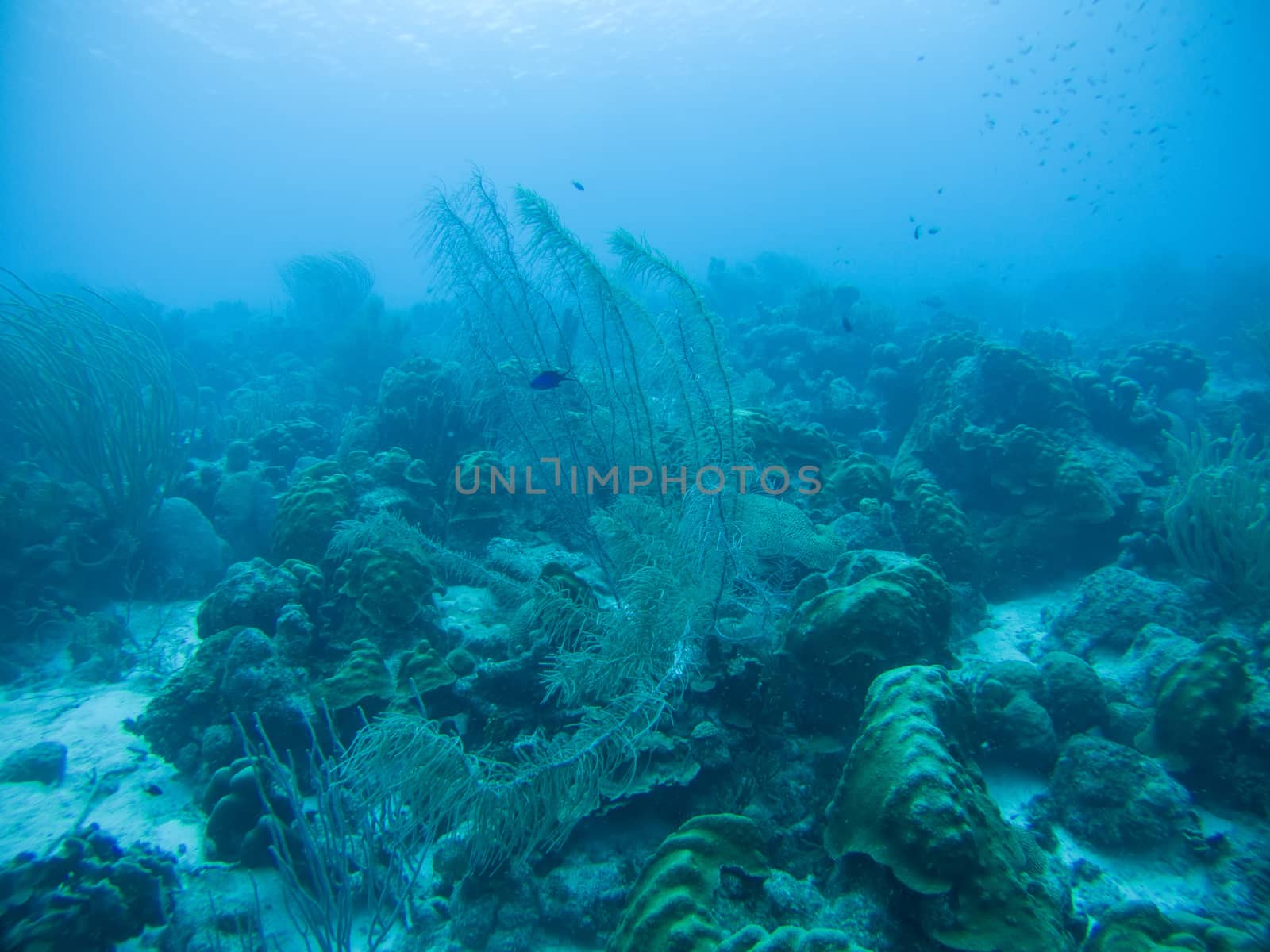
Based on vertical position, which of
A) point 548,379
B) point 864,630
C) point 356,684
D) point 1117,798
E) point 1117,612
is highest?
point 548,379

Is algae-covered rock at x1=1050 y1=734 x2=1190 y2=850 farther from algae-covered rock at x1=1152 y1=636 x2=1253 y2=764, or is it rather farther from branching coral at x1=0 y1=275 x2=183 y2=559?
branching coral at x1=0 y1=275 x2=183 y2=559

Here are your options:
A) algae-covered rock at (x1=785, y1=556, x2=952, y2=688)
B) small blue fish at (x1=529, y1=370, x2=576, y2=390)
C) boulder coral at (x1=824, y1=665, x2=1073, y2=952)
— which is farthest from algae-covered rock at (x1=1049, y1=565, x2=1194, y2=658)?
small blue fish at (x1=529, y1=370, x2=576, y2=390)

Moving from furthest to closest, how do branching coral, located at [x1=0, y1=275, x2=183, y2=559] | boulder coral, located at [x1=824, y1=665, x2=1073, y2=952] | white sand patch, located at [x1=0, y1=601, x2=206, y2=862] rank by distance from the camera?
branching coral, located at [x1=0, y1=275, x2=183, y2=559] → white sand patch, located at [x1=0, y1=601, x2=206, y2=862] → boulder coral, located at [x1=824, y1=665, x2=1073, y2=952]

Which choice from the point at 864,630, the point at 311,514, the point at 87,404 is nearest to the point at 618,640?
the point at 864,630

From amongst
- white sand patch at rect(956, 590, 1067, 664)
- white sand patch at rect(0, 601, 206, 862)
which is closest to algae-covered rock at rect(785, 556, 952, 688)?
white sand patch at rect(956, 590, 1067, 664)

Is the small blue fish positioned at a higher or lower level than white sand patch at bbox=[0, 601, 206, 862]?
higher

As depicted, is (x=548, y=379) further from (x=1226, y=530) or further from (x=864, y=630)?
(x=1226, y=530)

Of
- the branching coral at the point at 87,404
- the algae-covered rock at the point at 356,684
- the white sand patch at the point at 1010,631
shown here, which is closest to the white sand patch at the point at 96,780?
the algae-covered rock at the point at 356,684

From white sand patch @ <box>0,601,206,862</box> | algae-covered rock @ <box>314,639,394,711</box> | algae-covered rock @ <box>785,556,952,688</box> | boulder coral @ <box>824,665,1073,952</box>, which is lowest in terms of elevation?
white sand patch @ <box>0,601,206,862</box>

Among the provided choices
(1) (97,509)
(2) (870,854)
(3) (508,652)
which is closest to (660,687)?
(2) (870,854)

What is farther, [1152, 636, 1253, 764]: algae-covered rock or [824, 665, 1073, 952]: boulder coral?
[1152, 636, 1253, 764]: algae-covered rock

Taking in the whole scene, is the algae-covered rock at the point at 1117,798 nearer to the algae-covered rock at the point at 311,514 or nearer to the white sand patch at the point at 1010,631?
the white sand patch at the point at 1010,631

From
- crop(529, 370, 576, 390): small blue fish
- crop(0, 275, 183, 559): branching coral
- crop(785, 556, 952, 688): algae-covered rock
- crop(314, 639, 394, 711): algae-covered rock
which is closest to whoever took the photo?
crop(785, 556, 952, 688): algae-covered rock

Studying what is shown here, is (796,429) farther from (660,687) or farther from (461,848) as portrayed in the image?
(461,848)
